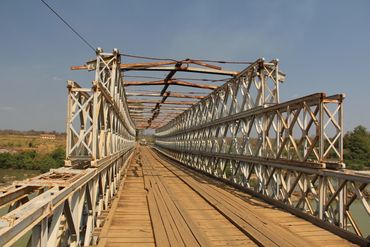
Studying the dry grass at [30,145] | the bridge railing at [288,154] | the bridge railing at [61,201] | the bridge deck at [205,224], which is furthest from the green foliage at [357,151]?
the dry grass at [30,145]

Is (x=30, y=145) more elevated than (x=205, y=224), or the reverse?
(x=30, y=145)

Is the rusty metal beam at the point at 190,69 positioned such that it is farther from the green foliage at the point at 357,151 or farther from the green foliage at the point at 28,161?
the green foliage at the point at 357,151

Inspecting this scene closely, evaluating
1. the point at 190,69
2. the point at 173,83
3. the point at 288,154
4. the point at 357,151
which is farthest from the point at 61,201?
the point at 357,151

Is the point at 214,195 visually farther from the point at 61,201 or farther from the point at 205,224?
the point at 61,201

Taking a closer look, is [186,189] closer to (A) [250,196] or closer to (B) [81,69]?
(A) [250,196]

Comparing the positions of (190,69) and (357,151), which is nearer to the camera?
(190,69)

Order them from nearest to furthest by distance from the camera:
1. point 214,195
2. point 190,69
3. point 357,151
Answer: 1. point 214,195
2. point 190,69
3. point 357,151

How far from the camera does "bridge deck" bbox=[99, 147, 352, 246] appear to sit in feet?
19.5

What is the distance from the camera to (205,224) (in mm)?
7262

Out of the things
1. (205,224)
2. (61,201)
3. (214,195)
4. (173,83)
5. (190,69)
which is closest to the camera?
(61,201)

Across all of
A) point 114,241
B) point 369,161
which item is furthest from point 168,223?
point 369,161

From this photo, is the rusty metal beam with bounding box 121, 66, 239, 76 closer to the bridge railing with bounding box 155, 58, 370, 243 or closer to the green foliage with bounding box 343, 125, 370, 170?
the bridge railing with bounding box 155, 58, 370, 243

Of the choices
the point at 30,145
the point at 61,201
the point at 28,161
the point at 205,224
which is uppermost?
the point at 30,145

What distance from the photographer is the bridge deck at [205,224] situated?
595cm
